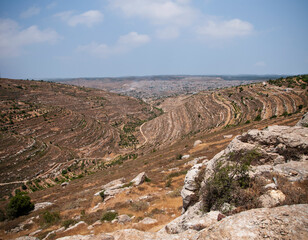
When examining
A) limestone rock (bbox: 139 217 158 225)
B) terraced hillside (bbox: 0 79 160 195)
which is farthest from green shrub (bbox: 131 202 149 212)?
terraced hillside (bbox: 0 79 160 195)

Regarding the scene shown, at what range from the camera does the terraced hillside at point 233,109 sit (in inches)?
1649

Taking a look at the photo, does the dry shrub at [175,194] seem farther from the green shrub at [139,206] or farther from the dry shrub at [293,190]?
the dry shrub at [293,190]

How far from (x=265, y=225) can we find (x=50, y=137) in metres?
66.4

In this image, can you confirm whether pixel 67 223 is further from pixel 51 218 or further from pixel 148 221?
pixel 148 221

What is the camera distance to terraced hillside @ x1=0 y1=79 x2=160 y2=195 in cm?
4016

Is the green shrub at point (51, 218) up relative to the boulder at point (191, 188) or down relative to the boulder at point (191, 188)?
down

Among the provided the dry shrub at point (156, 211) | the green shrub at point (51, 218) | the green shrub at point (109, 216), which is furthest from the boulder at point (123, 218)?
the green shrub at point (51, 218)

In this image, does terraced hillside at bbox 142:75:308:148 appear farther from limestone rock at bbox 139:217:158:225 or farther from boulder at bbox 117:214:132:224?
boulder at bbox 117:214:132:224

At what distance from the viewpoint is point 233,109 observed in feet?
172

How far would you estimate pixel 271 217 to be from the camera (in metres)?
3.88

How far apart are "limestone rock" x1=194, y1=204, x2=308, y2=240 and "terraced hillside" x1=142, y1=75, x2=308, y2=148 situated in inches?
1502

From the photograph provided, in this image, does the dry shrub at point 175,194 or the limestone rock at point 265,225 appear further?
the dry shrub at point 175,194

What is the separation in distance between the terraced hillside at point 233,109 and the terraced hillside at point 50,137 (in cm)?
1678

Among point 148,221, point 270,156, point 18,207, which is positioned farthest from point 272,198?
point 18,207
